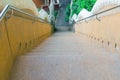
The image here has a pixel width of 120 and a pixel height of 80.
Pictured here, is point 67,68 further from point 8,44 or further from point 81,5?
point 81,5

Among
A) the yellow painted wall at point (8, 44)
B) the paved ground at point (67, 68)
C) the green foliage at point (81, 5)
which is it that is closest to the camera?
the yellow painted wall at point (8, 44)

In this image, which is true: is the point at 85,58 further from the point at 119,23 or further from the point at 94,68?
the point at 119,23

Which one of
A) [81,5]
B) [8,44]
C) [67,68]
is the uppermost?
[8,44]

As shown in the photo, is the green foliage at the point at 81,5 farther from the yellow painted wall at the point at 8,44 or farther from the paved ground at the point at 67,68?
the paved ground at the point at 67,68

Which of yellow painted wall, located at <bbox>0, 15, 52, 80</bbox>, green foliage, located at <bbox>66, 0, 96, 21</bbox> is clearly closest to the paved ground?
yellow painted wall, located at <bbox>0, 15, 52, 80</bbox>

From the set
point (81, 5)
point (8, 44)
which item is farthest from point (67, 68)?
point (81, 5)

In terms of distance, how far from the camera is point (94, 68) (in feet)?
7.47

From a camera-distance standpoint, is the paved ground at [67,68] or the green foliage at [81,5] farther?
the green foliage at [81,5]

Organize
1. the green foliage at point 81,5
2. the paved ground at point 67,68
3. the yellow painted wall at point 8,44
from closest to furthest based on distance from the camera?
the yellow painted wall at point 8,44 < the paved ground at point 67,68 < the green foliage at point 81,5

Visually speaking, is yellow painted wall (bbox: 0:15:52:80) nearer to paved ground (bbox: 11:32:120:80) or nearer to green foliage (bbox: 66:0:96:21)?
paved ground (bbox: 11:32:120:80)

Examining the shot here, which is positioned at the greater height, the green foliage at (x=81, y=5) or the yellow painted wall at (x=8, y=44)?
the yellow painted wall at (x=8, y=44)

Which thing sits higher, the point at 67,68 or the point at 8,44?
the point at 8,44

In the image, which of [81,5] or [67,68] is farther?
[81,5]

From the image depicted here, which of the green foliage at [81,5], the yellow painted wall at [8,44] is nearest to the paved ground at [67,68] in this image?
the yellow painted wall at [8,44]
